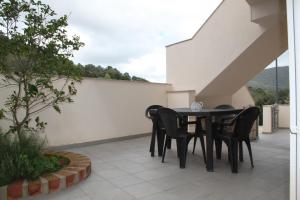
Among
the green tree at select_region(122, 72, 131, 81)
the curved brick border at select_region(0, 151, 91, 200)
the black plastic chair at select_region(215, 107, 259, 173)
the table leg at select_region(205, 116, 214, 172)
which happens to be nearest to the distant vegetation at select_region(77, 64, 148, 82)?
the green tree at select_region(122, 72, 131, 81)

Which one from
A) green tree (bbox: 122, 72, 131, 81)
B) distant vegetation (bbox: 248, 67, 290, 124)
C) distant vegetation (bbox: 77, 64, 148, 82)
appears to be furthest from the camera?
distant vegetation (bbox: 248, 67, 290, 124)

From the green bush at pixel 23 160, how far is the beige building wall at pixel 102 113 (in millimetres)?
1291

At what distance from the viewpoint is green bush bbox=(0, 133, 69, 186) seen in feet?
7.90

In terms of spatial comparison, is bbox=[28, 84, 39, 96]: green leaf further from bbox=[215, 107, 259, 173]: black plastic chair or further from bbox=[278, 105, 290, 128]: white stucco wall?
bbox=[278, 105, 290, 128]: white stucco wall

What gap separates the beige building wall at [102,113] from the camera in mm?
4424

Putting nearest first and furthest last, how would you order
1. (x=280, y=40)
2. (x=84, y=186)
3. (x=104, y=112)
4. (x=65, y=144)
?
(x=84, y=186) → (x=65, y=144) → (x=280, y=40) → (x=104, y=112)

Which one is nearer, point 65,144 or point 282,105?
point 65,144

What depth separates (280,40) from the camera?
4.78 meters

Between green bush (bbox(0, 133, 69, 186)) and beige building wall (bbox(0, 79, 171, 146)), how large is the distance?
1.29m

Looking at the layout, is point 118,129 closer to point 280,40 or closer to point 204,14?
point 204,14

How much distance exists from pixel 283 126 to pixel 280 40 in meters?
3.41

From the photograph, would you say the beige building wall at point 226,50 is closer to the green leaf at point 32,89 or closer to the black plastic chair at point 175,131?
the black plastic chair at point 175,131


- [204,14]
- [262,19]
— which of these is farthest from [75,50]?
[204,14]

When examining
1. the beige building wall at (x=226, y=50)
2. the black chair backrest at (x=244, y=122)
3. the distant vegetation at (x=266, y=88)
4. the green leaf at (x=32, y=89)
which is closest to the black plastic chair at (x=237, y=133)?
the black chair backrest at (x=244, y=122)
